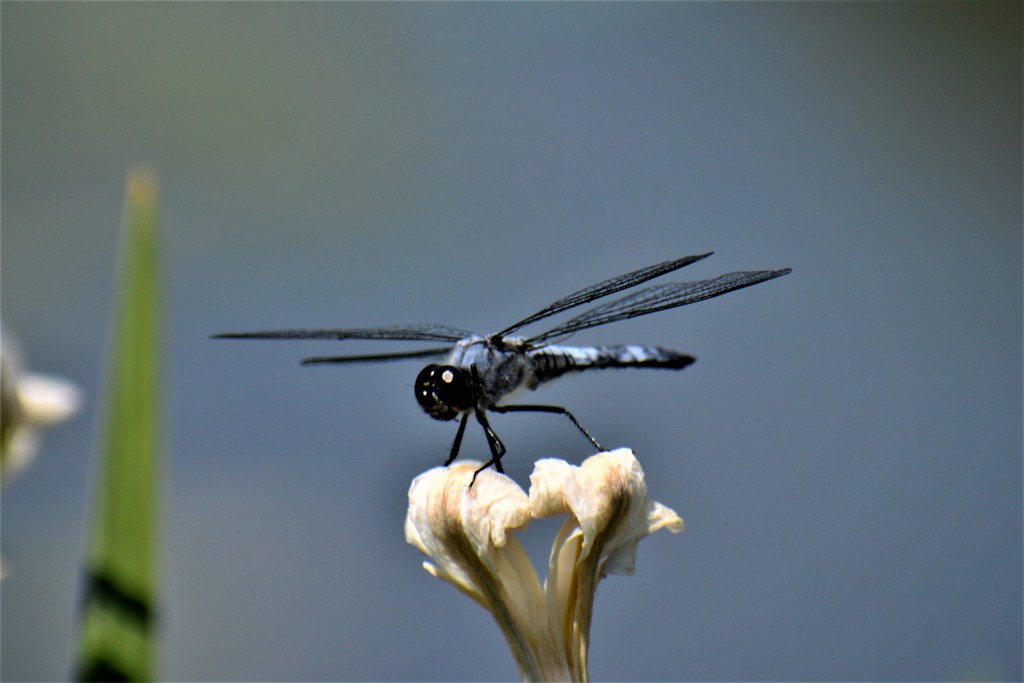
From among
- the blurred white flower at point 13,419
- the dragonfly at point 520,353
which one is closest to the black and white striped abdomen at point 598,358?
the dragonfly at point 520,353

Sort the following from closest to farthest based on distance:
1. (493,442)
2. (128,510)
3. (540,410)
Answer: (128,510), (493,442), (540,410)

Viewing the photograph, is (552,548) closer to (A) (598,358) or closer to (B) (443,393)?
(B) (443,393)

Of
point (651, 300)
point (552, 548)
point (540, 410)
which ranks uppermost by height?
point (651, 300)

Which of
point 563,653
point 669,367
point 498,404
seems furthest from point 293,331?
point 563,653

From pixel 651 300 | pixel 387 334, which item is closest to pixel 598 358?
pixel 651 300

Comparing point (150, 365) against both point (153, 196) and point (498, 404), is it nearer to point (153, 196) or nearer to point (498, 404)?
point (153, 196)

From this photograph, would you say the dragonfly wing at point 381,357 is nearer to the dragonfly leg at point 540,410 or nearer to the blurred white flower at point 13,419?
the dragonfly leg at point 540,410

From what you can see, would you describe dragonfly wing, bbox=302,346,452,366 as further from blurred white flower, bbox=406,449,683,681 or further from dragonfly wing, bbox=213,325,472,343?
blurred white flower, bbox=406,449,683,681
